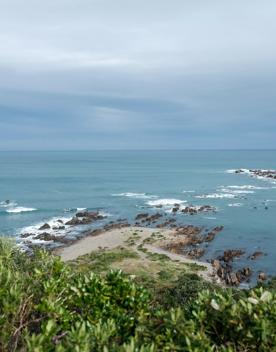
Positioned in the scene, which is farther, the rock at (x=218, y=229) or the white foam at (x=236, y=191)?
the white foam at (x=236, y=191)

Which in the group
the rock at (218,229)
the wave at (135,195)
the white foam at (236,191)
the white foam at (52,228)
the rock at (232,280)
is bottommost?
the rock at (232,280)

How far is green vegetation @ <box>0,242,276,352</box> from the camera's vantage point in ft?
21.5

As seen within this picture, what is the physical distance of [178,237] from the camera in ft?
162

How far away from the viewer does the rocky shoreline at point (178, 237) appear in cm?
3759

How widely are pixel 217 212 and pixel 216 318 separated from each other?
2317 inches

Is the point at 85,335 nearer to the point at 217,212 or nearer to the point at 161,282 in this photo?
the point at 161,282

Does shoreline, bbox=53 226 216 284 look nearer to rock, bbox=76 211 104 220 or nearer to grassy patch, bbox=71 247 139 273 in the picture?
grassy patch, bbox=71 247 139 273

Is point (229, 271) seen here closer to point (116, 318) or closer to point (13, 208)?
point (116, 318)

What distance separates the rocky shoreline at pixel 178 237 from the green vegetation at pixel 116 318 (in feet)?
91.7

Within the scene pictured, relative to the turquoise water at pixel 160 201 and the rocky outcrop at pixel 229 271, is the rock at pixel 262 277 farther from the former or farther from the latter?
the turquoise water at pixel 160 201

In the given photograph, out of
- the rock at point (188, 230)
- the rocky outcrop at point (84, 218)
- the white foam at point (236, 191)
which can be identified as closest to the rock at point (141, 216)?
the rocky outcrop at point (84, 218)

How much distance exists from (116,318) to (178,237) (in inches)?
1641

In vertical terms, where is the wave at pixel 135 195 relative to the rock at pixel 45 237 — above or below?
above

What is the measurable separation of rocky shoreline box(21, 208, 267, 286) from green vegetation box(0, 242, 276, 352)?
91.7 feet
